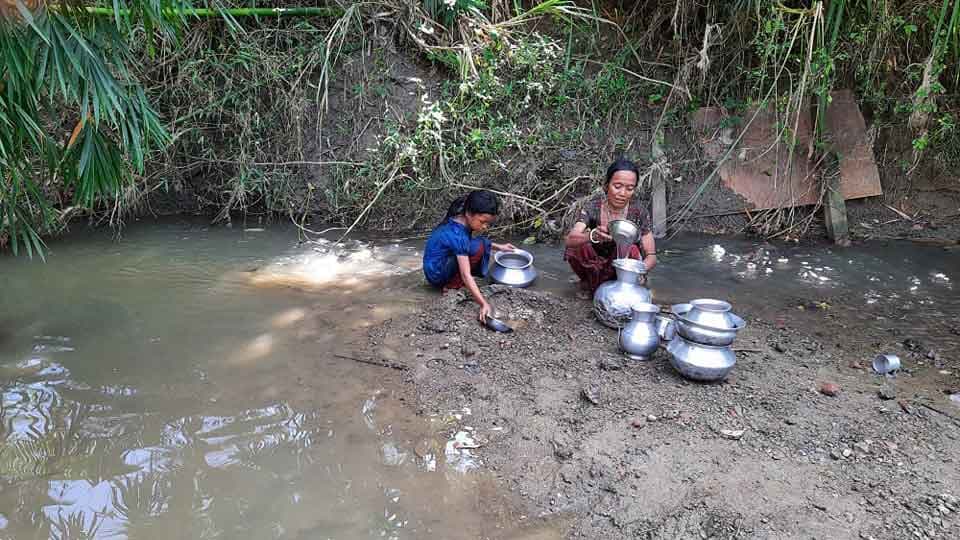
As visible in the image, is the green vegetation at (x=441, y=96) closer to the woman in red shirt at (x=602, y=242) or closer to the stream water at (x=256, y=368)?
the stream water at (x=256, y=368)

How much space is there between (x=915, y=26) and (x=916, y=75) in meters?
0.35

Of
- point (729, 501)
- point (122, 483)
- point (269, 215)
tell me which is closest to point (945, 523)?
point (729, 501)

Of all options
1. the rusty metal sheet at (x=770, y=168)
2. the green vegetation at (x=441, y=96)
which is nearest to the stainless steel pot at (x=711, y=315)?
the green vegetation at (x=441, y=96)

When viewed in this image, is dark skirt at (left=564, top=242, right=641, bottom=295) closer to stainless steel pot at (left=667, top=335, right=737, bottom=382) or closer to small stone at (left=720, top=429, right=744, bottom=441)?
stainless steel pot at (left=667, top=335, right=737, bottom=382)

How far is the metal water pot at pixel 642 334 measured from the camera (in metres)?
3.23

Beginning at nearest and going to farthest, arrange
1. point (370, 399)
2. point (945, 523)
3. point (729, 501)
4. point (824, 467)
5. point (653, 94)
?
point (945, 523)
point (729, 501)
point (824, 467)
point (370, 399)
point (653, 94)

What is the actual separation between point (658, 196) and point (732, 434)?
3.29 metres

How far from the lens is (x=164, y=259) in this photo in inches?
198

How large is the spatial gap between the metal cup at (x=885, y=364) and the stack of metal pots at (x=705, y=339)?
82 cm

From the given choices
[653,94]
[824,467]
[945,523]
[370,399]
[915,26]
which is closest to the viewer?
[945,523]

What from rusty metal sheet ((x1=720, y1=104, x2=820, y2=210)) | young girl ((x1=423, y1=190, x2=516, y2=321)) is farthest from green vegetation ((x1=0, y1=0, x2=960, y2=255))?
young girl ((x1=423, y1=190, x2=516, y2=321))

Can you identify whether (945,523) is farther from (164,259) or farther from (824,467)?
(164,259)

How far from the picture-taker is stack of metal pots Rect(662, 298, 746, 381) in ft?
9.37

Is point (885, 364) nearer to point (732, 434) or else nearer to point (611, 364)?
point (732, 434)
